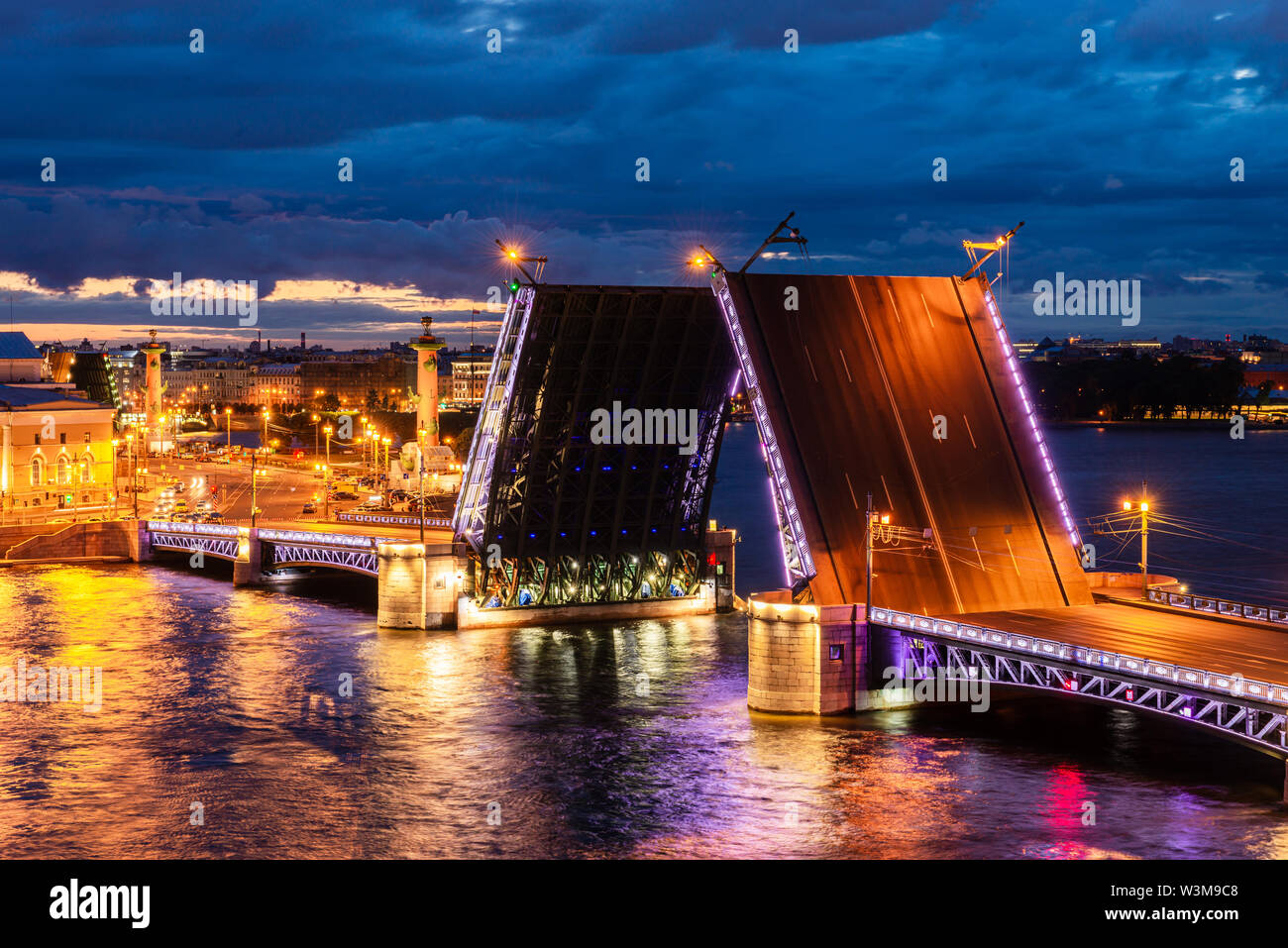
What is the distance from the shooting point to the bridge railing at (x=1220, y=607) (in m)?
38.9

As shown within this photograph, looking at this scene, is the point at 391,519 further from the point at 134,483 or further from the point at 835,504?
the point at 835,504

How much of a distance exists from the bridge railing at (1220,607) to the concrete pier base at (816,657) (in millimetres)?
8349

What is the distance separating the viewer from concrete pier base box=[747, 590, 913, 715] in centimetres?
3888

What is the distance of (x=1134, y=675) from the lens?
32469 millimetres

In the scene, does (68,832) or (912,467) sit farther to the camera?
(912,467)

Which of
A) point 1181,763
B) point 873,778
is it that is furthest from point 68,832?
point 1181,763

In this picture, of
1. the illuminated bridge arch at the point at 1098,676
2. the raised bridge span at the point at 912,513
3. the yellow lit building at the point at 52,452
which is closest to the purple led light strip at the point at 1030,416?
the raised bridge span at the point at 912,513

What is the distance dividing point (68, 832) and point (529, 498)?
23.9m

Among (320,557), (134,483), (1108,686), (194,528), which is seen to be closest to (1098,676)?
(1108,686)

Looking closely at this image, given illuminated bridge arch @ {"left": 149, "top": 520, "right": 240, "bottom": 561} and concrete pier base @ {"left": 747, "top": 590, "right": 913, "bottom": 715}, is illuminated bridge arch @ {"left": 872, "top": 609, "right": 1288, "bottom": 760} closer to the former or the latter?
concrete pier base @ {"left": 747, "top": 590, "right": 913, "bottom": 715}

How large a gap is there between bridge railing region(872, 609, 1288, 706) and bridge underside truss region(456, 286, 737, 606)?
14470mm

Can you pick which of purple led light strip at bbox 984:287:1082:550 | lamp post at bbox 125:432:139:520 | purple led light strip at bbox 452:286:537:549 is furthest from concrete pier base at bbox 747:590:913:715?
lamp post at bbox 125:432:139:520
